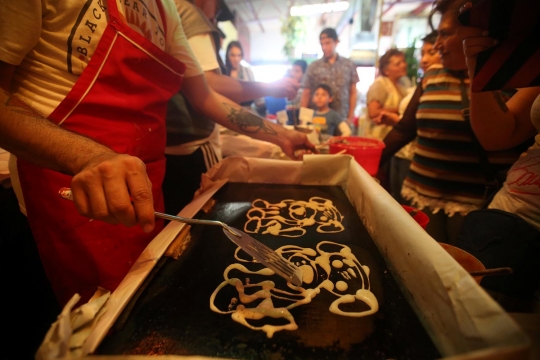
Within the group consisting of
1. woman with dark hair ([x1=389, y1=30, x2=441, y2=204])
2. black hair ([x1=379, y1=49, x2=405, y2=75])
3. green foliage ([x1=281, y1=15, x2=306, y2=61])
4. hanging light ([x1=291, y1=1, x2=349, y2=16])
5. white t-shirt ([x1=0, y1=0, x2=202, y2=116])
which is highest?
hanging light ([x1=291, y1=1, x2=349, y2=16])

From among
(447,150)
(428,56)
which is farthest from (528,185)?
(428,56)

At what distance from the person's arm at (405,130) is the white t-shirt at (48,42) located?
1560 millimetres

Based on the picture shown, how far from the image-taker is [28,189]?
2.71ft

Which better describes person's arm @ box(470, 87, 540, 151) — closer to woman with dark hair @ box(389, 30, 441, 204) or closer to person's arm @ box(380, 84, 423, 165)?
person's arm @ box(380, 84, 423, 165)

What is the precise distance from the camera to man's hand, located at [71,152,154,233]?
1.77 feet

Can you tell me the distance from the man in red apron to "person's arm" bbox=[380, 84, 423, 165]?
4.47ft

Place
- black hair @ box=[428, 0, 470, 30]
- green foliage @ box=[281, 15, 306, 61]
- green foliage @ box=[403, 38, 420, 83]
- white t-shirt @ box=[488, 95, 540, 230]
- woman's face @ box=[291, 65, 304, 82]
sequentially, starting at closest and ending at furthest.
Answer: white t-shirt @ box=[488, 95, 540, 230], black hair @ box=[428, 0, 470, 30], green foliage @ box=[403, 38, 420, 83], woman's face @ box=[291, 65, 304, 82], green foliage @ box=[281, 15, 306, 61]

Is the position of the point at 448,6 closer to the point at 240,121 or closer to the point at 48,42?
the point at 240,121

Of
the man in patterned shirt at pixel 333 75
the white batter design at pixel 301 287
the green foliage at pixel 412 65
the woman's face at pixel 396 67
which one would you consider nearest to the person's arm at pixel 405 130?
the white batter design at pixel 301 287

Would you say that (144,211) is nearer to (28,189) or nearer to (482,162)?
(28,189)

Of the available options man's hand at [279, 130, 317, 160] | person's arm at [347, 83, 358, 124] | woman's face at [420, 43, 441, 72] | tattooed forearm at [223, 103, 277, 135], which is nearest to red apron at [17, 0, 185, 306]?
tattooed forearm at [223, 103, 277, 135]

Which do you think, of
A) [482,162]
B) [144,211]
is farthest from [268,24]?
[144,211]

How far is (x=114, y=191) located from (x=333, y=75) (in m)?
3.77

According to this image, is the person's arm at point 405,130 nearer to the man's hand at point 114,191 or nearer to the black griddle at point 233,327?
the black griddle at point 233,327
